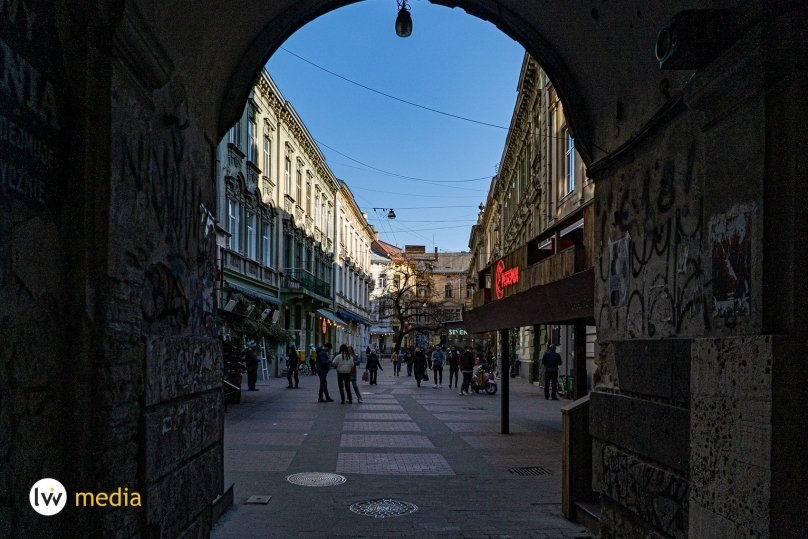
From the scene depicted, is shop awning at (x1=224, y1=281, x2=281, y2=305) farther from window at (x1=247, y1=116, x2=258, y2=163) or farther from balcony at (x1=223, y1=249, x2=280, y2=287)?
window at (x1=247, y1=116, x2=258, y2=163)

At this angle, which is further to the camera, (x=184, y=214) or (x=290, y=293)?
(x=290, y=293)

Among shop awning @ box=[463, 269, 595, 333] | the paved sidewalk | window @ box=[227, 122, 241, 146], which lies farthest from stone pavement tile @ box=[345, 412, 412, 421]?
window @ box=[227, 122, 241, 146]

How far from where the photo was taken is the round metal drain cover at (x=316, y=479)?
8034 mm

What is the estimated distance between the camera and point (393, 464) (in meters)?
9.43

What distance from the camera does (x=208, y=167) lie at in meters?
5.88

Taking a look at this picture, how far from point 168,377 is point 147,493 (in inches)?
30.6

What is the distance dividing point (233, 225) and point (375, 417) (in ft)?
42.6

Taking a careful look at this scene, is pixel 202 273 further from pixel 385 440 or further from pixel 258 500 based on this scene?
pixel 385 440

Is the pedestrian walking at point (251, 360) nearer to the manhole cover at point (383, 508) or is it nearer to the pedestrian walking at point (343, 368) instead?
the pedestrian walking at point (343, 368)

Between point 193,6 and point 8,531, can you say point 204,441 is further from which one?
point 193,6

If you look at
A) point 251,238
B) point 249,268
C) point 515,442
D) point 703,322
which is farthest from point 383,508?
point 251,238

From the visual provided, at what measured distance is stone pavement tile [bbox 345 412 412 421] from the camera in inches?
590

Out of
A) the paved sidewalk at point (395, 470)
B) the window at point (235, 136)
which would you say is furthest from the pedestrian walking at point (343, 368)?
the window at point (235, 136)

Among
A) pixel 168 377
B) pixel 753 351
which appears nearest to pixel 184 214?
pixel 168 377
